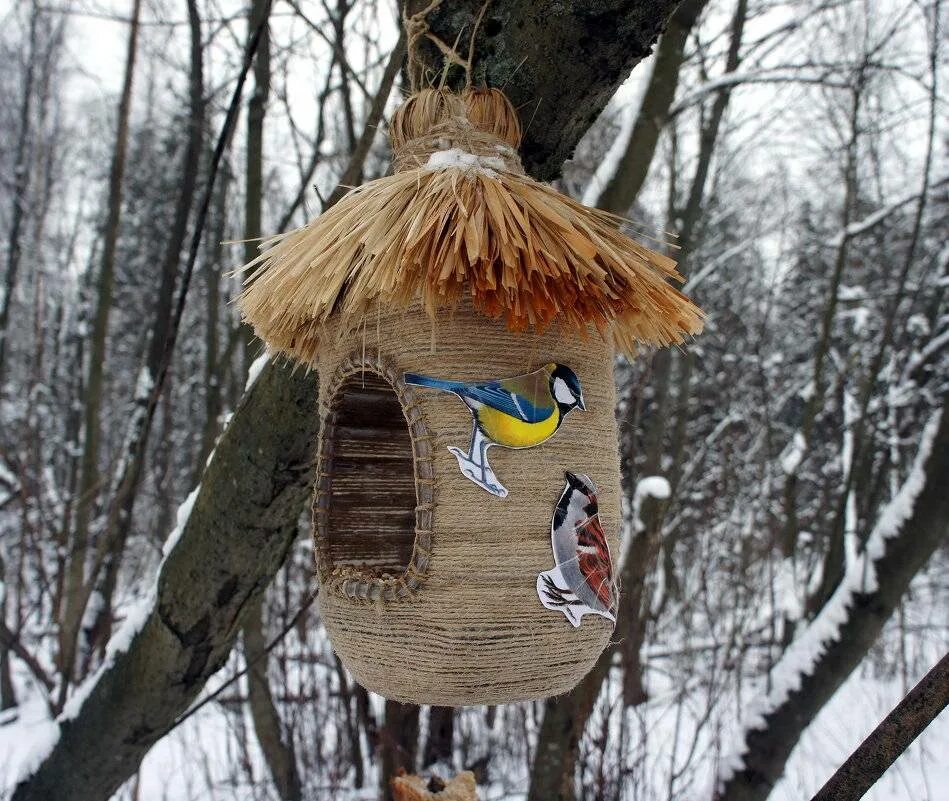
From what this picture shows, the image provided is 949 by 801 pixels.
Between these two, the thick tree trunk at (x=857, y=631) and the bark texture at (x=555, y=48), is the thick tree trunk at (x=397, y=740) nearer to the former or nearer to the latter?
Result: the thick tree trunk at (x=857, y=631)

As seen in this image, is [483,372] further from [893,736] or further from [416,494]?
[893,736]

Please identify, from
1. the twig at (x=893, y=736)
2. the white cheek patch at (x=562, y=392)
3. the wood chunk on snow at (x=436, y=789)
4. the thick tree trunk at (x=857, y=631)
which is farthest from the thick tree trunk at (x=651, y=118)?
the twig at (x=893, y=736)

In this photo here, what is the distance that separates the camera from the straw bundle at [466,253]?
37.7 inches

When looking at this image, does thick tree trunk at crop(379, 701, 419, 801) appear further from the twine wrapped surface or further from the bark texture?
the bark texture

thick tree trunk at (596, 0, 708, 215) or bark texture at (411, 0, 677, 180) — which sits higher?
thick tree trunk at (596, 0, 708, 215)

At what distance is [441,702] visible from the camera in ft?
3.43

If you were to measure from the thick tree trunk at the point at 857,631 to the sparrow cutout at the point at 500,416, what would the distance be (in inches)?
64.4

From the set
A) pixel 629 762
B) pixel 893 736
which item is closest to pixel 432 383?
pixel 893 736

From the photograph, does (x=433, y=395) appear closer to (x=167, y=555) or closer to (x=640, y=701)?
(x=167, y=555)

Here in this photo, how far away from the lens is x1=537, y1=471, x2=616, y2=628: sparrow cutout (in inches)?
40.7

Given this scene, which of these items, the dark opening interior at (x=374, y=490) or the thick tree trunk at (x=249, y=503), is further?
the dark opening interior at (x=374, y=490)

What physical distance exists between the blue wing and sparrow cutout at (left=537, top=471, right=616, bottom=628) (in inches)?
4.0

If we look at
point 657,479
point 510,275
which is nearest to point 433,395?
point 510,275

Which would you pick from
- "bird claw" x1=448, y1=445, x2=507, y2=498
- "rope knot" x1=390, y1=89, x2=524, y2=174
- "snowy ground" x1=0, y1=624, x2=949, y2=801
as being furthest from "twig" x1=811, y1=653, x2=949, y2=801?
"snowy ground" x1=0, y1=624, x2=949, y2=801
